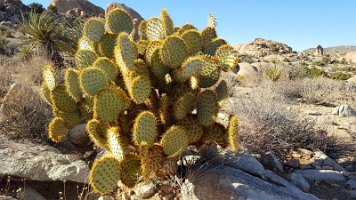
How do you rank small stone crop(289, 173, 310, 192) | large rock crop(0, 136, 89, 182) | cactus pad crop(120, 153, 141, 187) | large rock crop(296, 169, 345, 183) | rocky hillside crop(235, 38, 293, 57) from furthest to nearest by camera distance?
1. rocky hillside crop(235, 38, 293, 57)
2. large rock crop(296, 169, 345, 183)
3. small stone crop(289, 173, 310, 192)
4. large rock crop(0, 136, 89, 182)
5. cactus pad crop(120, 153, 141, 187)

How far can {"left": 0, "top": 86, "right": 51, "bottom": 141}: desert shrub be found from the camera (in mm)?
5066

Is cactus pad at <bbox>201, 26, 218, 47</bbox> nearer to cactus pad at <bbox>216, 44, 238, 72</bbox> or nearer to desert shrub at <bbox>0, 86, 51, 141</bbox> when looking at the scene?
cactus pad at <bbox>216, 44, 238, 72</bbox>

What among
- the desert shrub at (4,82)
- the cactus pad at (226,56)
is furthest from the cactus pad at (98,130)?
the desert shrub at (4,82)

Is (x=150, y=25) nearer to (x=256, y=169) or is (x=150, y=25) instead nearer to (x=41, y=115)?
(x=256, y=169)

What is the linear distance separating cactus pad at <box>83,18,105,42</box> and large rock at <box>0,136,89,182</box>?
155cm

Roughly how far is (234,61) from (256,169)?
1.34 m

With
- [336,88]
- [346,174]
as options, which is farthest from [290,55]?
[346,174]

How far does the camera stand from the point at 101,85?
11.0 feet

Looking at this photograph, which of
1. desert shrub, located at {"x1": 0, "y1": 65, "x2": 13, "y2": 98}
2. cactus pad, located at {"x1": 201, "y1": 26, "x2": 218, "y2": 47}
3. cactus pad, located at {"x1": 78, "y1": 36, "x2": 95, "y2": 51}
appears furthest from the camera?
desert shrub, located at {"x1": 0, "y1": 65, "x2": 13, "y2": 98}

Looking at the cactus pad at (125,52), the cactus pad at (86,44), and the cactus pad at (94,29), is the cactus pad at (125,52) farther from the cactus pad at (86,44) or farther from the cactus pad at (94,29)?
the cactus pad at (86,44)

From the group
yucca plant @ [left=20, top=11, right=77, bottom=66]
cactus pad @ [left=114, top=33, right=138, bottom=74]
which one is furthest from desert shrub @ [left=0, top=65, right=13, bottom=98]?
cactus pad @ [left=114, top=33, right=138, bottom=74]

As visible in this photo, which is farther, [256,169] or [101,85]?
[256,169]

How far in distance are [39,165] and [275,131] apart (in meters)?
3.25

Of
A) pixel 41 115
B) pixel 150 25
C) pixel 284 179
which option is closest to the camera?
pixel 150 25
